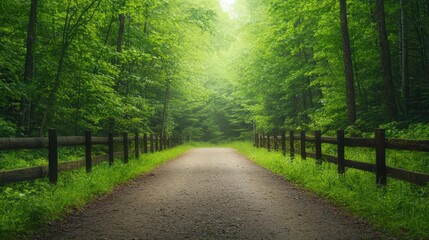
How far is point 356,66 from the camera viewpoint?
15508 mm

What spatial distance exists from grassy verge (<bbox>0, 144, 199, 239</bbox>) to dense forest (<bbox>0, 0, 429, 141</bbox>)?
2453 millimetres

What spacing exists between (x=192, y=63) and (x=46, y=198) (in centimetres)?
1857

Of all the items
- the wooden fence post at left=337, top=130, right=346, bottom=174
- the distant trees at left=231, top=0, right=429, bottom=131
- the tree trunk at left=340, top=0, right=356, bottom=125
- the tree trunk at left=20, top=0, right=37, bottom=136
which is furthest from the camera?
the distant trees at left=231, top=0, right=429, bottom=131

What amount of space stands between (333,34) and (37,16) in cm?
1112

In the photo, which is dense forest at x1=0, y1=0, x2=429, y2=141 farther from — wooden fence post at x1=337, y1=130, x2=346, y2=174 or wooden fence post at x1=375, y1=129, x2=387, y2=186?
wooden fence post at x1=375, y1=129, x2=387, y2=186

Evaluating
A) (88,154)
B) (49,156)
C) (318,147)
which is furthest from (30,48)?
(318,147)

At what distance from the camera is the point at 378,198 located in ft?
18.4

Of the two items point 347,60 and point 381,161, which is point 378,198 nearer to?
point 381,161

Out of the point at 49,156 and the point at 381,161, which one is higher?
the point at 49,156

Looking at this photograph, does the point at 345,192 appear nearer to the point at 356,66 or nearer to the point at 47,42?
the point at 47,42

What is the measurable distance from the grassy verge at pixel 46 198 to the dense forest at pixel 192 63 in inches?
96.6

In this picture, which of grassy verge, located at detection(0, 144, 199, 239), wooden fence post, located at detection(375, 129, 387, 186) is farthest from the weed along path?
wooden fence post, located at detection(375, 129, 387, 186)

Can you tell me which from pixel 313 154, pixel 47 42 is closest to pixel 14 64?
pixel 47 42

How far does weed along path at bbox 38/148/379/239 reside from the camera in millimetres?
4559
